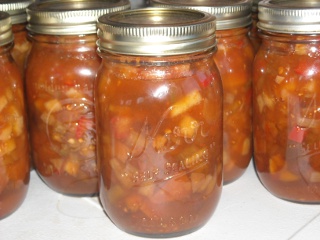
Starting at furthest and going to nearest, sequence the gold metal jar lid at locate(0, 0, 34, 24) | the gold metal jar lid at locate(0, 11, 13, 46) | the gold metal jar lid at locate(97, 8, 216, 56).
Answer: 1. the gold metal jar lid at locate(0, 0, 34, 24)
2. the gold metal jar lid at locate(0, 11, 13, 46)
3. the gold metal jar lid at locate(97, 8, 216, 56)

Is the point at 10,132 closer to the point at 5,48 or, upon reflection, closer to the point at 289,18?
the point at 5,48

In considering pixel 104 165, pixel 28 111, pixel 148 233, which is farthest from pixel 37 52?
pixel 148 233

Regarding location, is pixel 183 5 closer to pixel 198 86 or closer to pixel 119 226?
pixel 198 86

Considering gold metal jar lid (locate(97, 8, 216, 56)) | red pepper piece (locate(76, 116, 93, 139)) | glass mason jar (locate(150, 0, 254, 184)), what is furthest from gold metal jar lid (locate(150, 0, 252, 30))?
red pepper piece (locate(76, 116, 93, 139))

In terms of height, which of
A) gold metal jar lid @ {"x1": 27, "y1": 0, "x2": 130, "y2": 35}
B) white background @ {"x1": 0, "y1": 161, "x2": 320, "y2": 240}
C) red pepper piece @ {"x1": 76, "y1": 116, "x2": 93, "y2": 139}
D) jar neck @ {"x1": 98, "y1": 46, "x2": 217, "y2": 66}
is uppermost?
→ gold metal jar lid @ {"x1": 27, "y1": 0, "x2": 130, "y2": 35}

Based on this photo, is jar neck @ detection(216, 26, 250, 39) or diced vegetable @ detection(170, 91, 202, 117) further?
jar neck @ detection(216, 26, 250, 39)

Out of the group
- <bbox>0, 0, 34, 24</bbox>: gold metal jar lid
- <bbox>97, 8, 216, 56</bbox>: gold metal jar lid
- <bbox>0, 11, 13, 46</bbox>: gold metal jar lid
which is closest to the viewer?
<bbox>97, 8, 216, 56</bbox>: gold metal jar lid

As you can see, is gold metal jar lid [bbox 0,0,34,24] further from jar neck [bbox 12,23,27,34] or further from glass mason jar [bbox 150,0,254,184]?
glass mason jar [bbox 150,0,254,184]

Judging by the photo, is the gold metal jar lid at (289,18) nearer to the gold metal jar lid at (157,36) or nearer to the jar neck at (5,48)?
the gold metal jar lid at (157,36)
